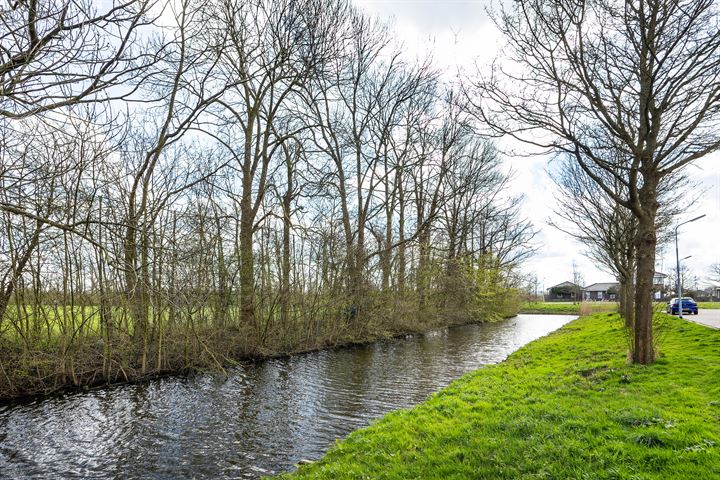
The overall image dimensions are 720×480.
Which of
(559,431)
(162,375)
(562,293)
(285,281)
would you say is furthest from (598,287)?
(559,431)

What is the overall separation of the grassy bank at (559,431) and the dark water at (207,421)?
4.51 ft

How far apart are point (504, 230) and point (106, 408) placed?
33481 millimetres

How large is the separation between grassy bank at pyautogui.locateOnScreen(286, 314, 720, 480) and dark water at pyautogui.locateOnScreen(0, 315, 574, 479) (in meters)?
1.37

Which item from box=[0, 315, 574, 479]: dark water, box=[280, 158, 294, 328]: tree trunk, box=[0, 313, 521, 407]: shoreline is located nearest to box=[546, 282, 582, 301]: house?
box=[0, 313, 521, 407]: shoreline

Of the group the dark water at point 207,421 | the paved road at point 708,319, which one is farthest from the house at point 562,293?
the dark water at point 207,421

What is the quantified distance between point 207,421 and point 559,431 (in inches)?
260

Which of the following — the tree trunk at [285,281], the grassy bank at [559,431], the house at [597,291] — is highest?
the tree trunk at [285,281]

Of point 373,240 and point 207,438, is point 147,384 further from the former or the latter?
point 373,240

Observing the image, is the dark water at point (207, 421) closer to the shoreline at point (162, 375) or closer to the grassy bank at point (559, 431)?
the shoreline at point (162, 375)

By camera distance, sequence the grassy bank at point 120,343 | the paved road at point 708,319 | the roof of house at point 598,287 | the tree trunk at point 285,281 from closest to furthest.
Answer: the grassy bank at point 120,343
the tree trunk at point 285,281
the paved road at point 708,319
the roof of house at point 598,287

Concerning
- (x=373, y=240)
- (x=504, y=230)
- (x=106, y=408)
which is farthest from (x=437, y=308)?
(x=106, y=408)

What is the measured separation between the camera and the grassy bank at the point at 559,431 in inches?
183

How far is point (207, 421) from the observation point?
28.4 feet

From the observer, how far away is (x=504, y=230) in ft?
122
